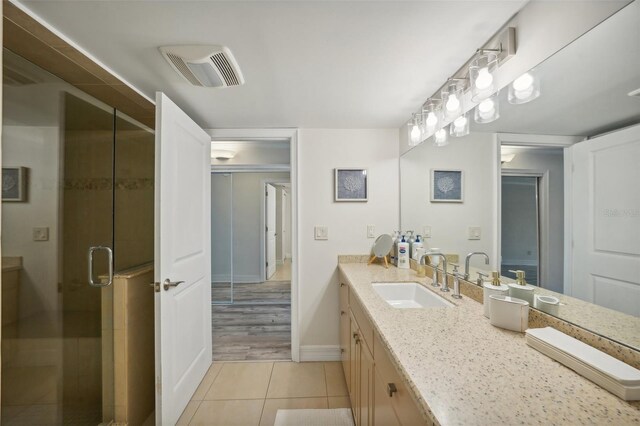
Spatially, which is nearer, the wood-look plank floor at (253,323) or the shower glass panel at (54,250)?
the shower glass panel at (54,250)

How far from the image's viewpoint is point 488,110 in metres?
1.25

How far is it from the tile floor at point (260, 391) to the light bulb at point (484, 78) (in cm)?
207

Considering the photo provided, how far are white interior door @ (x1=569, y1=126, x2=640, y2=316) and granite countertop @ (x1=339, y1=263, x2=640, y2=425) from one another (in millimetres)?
288

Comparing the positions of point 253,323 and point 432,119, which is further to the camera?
point 253,323

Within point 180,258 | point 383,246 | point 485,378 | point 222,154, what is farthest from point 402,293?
point 222,154

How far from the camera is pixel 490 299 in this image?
1.03m

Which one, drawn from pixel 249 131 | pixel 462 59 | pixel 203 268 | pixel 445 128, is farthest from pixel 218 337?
pixel 462 59

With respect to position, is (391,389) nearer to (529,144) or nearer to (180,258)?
(529,144)

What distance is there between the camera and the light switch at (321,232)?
2322 mm

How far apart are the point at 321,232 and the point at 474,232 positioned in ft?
4.05

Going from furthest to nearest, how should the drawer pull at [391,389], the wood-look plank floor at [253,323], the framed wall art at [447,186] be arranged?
the wood-look plank floor at [253,323] → the framed wall art at [447,186] → the drawer pull at [391,389]

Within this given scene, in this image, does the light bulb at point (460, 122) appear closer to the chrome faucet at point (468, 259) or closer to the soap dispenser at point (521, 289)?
the chrome faucet at point (468, 259)

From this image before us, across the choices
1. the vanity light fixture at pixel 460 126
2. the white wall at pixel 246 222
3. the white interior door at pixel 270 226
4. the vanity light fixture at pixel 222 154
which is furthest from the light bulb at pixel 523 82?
the white interior door at pixel 270 226

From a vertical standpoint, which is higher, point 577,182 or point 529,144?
point 529,144
